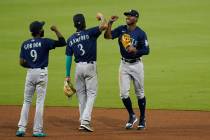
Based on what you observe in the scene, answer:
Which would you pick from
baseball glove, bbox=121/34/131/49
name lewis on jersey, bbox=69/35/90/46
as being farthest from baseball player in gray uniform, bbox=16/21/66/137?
baseball glove, bbox=121/34/131/49

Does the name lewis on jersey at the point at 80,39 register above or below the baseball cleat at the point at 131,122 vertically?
above

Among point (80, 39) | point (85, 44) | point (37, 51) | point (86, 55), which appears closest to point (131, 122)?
point (86, 55)

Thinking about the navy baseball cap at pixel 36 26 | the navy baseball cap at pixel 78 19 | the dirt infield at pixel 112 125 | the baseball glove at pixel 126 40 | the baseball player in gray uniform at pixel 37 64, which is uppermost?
the navy baseball cap at pixel 78 19

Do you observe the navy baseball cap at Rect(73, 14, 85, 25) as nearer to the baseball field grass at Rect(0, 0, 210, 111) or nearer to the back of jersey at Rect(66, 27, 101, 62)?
the back of jersey at Rect(66, 27, 101, 62)

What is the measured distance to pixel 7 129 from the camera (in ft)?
38.2

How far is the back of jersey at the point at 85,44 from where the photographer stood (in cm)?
1134

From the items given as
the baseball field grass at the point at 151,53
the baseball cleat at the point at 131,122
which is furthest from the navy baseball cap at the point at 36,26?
the baseball field grass at the point at 151,53

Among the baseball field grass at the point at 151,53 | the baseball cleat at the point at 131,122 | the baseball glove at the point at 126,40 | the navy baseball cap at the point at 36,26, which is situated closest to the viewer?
the navy baseball cap at the point at 36,26

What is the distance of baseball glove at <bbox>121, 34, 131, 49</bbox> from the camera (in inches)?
450

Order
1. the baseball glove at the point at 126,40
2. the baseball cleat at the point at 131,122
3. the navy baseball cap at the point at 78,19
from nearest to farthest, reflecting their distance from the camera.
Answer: the navy baseball cap at the point at 78,19, the baseball glove at the point at 126,40, the baseball cleat at the point at 131,122

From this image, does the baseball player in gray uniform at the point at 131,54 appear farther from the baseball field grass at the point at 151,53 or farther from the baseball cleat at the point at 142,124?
the baseball field grass at the point at 151,53

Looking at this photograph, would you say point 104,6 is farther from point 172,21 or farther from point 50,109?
point 50,109

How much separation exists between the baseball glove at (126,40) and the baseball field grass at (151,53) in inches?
111

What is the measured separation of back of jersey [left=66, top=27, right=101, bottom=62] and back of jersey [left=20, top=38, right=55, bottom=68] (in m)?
0.60
